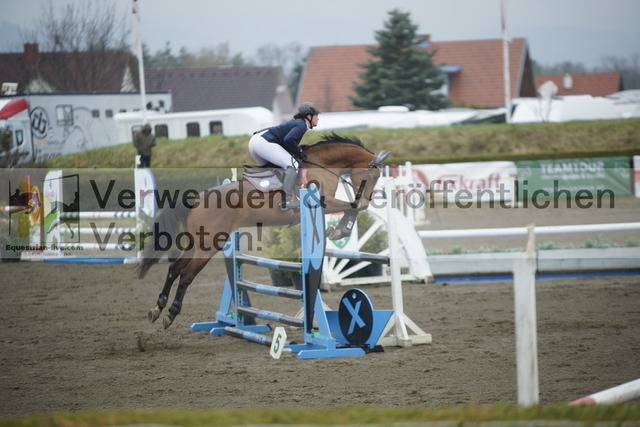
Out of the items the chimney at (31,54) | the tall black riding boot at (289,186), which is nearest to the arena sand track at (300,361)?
the tall black riding boot at (289,186)

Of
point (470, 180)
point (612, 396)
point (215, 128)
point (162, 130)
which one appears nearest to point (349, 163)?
point (612, 396)

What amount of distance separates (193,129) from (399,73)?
463 inches

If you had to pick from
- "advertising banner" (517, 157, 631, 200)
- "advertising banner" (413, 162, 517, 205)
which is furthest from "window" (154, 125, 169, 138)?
"advertising banner" (517, 157, 631, 200)

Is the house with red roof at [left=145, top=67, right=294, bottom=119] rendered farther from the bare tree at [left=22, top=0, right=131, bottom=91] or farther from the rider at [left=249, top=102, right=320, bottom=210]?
the rider at [left=249, top=102, right=320, bottom=210]

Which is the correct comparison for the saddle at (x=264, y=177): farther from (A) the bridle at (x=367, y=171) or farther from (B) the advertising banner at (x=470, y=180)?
(B) the advertising banner at (x=470, y=180)

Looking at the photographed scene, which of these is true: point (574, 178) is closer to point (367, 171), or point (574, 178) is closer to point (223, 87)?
point (367, 171)

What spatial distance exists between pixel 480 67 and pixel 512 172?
23.2 metres

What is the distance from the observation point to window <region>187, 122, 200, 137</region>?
24.6m

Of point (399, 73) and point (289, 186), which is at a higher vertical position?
point (399, 73)

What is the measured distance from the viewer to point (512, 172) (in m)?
17.5

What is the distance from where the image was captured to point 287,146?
6.15 m

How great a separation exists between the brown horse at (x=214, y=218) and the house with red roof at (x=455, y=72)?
3163cm

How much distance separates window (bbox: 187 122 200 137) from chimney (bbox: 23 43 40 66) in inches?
195

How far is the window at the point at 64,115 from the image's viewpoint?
2116 centimetres
